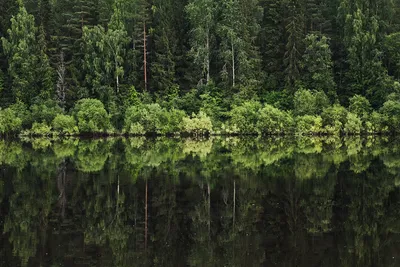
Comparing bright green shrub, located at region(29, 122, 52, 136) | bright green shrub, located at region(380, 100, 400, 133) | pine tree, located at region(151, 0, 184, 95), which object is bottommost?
bright green shrub, located at region(29, 122, 52, 136)

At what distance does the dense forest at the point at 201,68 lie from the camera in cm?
4753

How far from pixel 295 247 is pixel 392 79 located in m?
44.3

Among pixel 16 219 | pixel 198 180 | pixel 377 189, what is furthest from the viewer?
pixel 198 180

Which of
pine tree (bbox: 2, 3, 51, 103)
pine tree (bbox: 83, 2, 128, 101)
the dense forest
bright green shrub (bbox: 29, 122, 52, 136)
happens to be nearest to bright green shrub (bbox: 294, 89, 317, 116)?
the dense forest

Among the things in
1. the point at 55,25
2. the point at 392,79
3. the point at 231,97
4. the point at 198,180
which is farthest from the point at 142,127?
the point at 198,180

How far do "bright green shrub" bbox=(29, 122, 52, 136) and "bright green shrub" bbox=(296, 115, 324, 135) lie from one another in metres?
23.2

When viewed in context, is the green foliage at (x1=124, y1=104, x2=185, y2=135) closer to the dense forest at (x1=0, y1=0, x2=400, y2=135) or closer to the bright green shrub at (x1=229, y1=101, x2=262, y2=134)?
the dense forest at (x1=0, y1=0, x2=400, y2=135)

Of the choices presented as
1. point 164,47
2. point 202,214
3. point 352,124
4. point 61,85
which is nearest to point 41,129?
point 61,85

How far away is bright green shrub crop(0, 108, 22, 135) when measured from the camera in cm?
4753

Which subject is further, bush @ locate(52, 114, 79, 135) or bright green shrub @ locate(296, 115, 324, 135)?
bush @ locate(52, 114, 79, 135)

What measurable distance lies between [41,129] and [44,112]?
1820 mm

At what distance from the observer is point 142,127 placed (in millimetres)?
47344

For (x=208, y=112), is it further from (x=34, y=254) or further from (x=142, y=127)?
(x=34, y=254)

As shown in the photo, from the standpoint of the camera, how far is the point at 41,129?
47.9m
